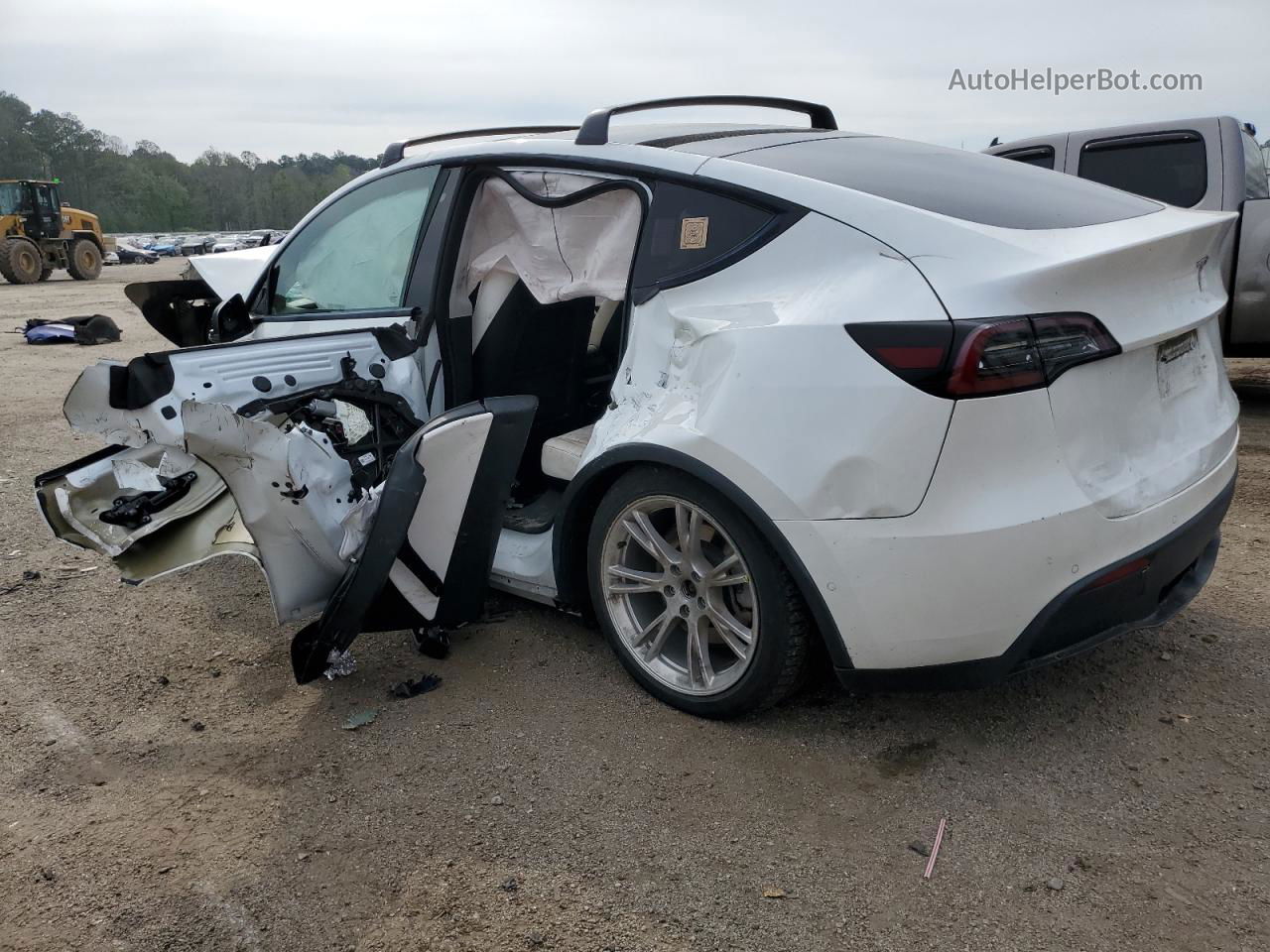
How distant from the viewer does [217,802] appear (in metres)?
2.74

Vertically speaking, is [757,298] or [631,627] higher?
[757,298]

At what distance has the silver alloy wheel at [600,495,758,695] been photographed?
9.32 feet

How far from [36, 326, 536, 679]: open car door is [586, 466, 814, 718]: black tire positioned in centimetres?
40

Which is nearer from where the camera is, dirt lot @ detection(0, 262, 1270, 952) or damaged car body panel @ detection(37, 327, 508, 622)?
dirt lot @ detection(0, 262, 1270, 952)

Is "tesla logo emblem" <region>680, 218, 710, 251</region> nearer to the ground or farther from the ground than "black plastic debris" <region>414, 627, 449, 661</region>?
farther from the ground

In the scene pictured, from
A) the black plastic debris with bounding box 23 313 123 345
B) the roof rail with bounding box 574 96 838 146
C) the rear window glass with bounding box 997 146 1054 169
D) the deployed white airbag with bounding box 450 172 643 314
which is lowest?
the black plastic debris with bounding box 23 313 123 345

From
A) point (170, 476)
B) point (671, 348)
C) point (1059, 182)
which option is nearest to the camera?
point (671, 348)

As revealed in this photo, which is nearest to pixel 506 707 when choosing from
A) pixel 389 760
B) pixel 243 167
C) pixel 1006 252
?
pixel 389 760

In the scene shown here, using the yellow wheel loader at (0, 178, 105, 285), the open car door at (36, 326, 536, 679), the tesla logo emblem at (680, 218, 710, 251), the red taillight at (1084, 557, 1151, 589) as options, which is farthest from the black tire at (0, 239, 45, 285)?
the red taillight at (1084, 557, 1151, 589)

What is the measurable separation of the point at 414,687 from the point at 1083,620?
6.65ft

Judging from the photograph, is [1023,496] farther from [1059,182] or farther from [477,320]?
[477,320]

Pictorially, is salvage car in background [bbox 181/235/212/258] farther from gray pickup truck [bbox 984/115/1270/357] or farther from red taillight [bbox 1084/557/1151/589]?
red taillight [bbox 1084/557/1151/589]

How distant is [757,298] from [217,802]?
1.99 metres

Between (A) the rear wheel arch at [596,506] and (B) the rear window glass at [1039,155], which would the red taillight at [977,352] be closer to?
(A) the rear wheel arch at [596,506]
